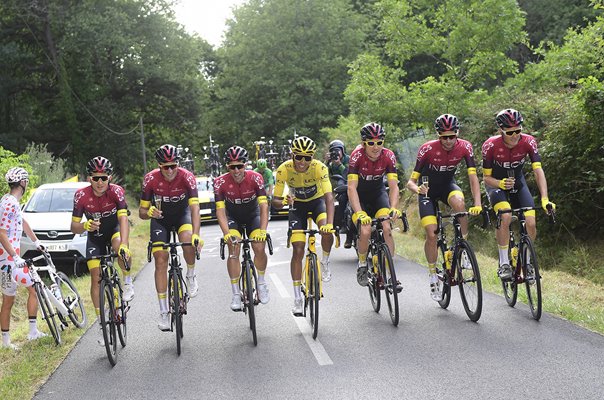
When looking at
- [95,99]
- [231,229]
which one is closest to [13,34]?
[95,99]

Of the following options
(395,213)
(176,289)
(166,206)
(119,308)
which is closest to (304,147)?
(395,213)

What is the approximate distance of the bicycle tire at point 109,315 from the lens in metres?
7.29

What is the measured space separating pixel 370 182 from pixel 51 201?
907cm

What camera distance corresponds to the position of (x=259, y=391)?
20.1 feet

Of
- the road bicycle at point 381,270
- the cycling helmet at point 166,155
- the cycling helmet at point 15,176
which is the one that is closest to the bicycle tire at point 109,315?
the cycling helmet at point 166,155

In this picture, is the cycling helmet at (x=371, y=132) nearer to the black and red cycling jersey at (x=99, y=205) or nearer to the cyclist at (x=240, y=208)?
the cyclist at (x=240, y=208)

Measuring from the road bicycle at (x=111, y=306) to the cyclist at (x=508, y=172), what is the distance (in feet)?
14.1

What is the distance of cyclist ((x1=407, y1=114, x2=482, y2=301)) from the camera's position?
344 inches

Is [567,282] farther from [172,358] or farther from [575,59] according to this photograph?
[575,59]

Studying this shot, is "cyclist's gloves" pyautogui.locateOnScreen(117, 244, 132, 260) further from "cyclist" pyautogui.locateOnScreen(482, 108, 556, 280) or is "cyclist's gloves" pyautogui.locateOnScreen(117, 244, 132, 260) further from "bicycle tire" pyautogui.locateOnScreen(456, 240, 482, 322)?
"cyclist" pyautogui.locateOnScreen(482, 108, 556, 280)

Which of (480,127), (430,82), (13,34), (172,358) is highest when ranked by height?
(13,34)

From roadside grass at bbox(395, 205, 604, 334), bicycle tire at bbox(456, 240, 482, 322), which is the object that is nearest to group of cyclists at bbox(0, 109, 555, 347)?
bicycle tire at bbox(456, 240, 482, 322)

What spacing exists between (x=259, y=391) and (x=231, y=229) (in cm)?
280

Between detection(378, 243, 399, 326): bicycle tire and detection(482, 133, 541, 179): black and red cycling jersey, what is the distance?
5.43 ft
